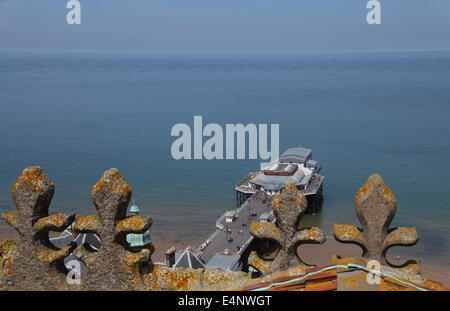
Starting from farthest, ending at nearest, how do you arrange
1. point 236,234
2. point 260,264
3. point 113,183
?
point 236,234 → point 113,183 → point 260,264

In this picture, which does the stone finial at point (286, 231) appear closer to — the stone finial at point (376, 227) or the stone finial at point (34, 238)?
the stone finial at point (376, 227)

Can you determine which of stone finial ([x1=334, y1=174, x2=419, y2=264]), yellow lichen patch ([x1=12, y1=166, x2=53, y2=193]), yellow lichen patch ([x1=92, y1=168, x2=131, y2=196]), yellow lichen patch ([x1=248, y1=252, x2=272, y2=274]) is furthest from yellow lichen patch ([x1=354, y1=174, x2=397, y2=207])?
yellow lichen patch ([x1=12, y1=166, x2=53, y2=193])

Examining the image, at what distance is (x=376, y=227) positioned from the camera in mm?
7266

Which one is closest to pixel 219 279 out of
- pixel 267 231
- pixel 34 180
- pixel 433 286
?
pixel 267 231

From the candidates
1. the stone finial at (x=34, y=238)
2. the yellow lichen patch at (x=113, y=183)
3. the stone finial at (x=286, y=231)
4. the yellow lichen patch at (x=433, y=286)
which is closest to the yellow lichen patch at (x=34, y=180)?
the stone finial at (x=34, y=238)

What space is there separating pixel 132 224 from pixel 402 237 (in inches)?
152

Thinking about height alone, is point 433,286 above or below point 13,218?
below

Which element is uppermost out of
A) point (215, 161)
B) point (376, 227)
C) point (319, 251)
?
point (376, 227)

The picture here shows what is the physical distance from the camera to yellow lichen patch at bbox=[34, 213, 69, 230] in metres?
7.93

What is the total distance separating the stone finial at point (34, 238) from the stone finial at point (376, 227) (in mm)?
4285

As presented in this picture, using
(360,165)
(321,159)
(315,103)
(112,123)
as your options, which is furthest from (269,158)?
(315,103)

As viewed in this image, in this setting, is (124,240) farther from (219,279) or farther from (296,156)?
(296,156)

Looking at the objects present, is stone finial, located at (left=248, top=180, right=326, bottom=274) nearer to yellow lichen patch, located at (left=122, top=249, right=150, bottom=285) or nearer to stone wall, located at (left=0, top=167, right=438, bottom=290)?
stone wall, located at (left=0, top=167, right=438, bottom=290)

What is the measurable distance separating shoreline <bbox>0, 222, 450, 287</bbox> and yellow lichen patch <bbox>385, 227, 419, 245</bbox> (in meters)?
43.2
